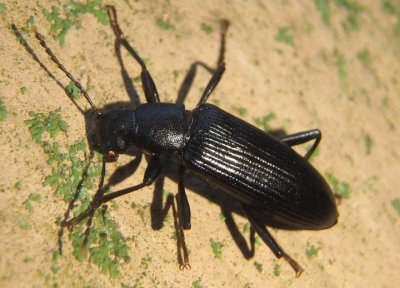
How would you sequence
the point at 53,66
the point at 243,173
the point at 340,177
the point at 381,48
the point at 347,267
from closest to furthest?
the point at 243,173 → the point at 53,66 → the point at 347,267 → the point at 340,177 → the point at 381,48

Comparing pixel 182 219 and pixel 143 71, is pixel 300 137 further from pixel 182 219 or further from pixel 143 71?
pixel 143 71


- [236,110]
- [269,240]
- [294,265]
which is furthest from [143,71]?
[294,265]

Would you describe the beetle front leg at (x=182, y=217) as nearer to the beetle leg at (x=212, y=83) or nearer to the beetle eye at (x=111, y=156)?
the beetle eye at (x=111, y=156)

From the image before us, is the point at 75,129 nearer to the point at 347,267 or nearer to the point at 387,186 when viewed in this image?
the point at 347,267

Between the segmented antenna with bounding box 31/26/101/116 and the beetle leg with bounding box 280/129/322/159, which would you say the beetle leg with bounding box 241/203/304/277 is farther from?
the segmented antenna with bounding box 31/26/101/116

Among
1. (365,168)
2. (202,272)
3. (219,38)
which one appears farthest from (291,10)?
(202,272)
